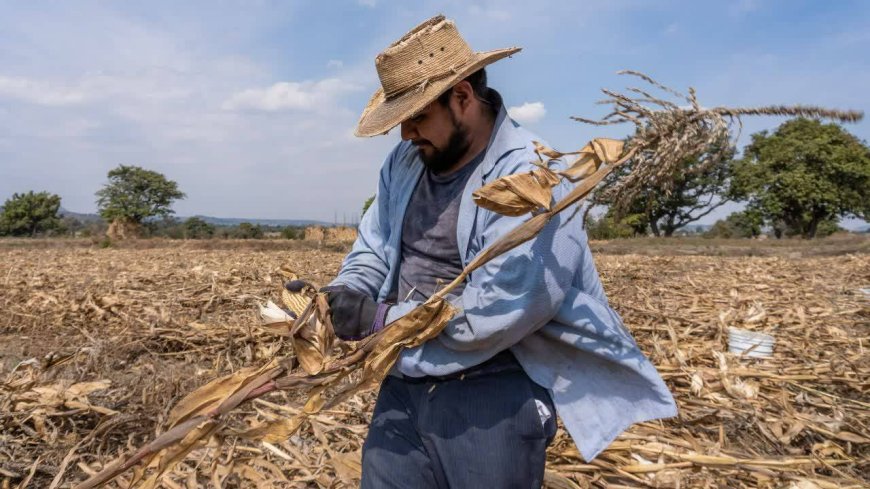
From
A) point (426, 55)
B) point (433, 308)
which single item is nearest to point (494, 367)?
point (433, 308)

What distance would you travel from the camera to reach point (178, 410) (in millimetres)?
1393

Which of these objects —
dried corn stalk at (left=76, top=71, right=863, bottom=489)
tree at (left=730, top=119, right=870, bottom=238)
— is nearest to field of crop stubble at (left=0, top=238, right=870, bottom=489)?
dried corn stalk at (left=76, top=71, right=863, bottom=489)

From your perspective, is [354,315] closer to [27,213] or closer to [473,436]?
[473,436]

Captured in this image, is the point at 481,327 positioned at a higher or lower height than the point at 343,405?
higher

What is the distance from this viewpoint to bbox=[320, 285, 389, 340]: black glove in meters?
1.55

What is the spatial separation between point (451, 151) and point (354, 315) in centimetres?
Result: 53

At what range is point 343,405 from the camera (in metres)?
3.14

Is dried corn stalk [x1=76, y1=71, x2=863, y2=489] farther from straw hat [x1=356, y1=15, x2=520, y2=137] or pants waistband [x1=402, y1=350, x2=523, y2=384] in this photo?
straw hat [x1=356, y1=15, x2=520, y2=137]

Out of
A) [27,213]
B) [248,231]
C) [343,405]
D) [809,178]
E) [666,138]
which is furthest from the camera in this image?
[27,213]

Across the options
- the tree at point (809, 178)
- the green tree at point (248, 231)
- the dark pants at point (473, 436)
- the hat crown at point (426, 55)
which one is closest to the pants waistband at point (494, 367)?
the dark pants at point (473, 436)

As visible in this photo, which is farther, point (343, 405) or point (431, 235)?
point (343, 405)

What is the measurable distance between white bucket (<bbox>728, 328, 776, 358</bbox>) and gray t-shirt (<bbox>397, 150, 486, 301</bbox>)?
300cm

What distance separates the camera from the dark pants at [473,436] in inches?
61.3

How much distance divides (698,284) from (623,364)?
596 cm
